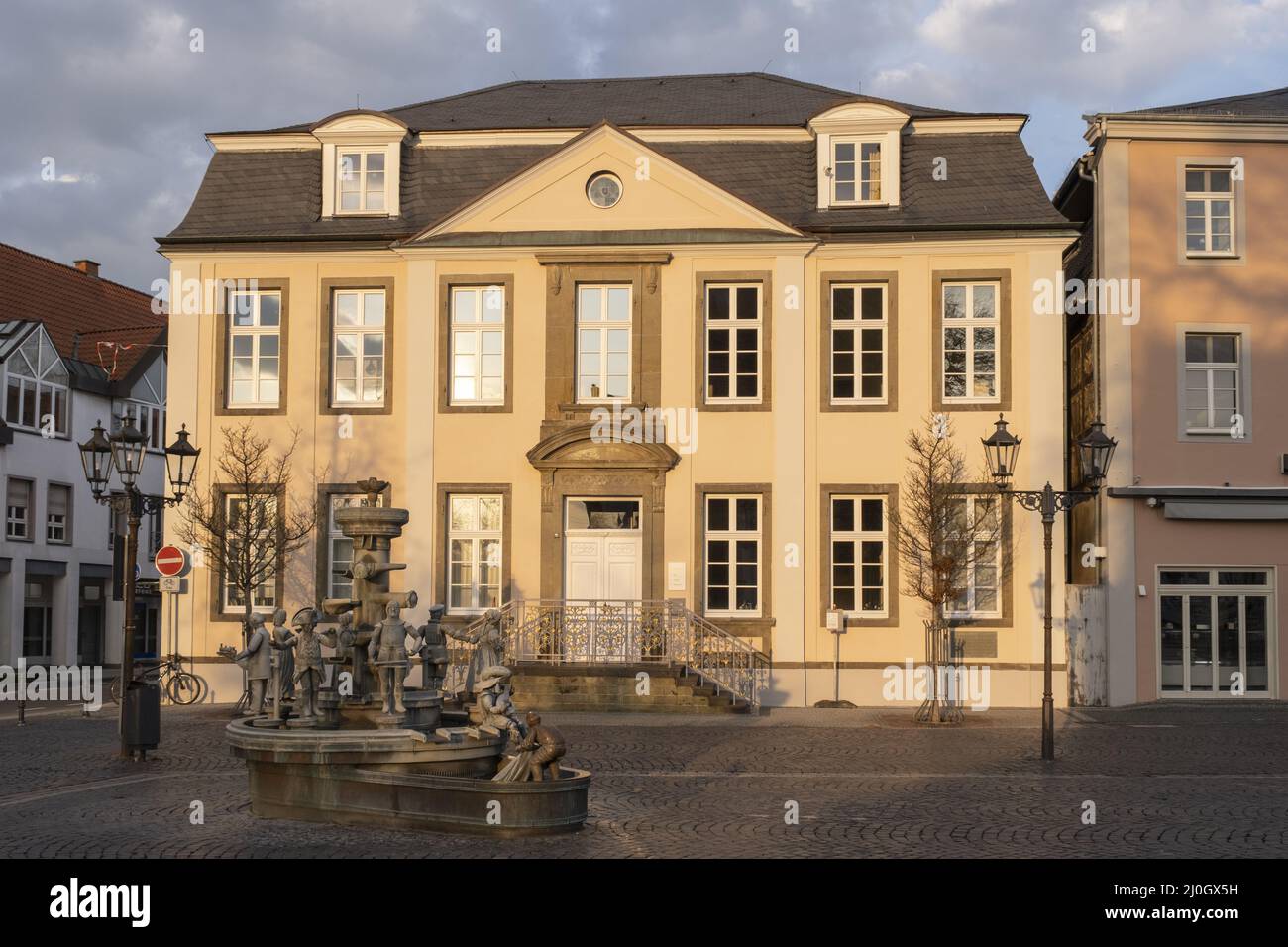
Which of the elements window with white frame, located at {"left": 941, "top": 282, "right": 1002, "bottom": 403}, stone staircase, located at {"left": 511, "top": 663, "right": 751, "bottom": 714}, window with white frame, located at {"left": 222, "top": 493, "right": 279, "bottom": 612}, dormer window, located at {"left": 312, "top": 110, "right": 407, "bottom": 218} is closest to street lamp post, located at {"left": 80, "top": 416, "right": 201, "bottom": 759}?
window with white frame, located at {"left": 222, "top": 493, "right": 279, "bottom": 612}

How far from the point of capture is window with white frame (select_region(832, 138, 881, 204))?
26984 millimetres

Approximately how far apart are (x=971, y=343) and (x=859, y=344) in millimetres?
1903

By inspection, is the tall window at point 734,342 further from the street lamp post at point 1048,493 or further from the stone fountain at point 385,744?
the stone fountain at point 385,744

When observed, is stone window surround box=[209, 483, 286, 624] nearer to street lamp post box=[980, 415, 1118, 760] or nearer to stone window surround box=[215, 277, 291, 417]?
stone window surround box=[215, 277, 291, 417]

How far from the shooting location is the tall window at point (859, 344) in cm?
2636

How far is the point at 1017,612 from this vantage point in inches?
1008

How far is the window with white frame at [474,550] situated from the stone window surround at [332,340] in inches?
84.4

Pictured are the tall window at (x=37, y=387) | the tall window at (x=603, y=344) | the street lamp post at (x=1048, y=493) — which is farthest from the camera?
the tall window at (x=37, y=387)

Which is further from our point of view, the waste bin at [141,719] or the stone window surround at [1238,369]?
the stone window surround at [1238,369]


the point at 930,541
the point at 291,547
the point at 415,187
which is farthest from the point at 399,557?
the point at 930,541

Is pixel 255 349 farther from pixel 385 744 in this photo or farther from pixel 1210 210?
pixel 1210 210

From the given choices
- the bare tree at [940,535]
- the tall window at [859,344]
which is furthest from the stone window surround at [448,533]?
the bare tree at [940,535]

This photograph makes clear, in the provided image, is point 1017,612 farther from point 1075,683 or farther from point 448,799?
point 448,799

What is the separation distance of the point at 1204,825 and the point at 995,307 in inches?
576
